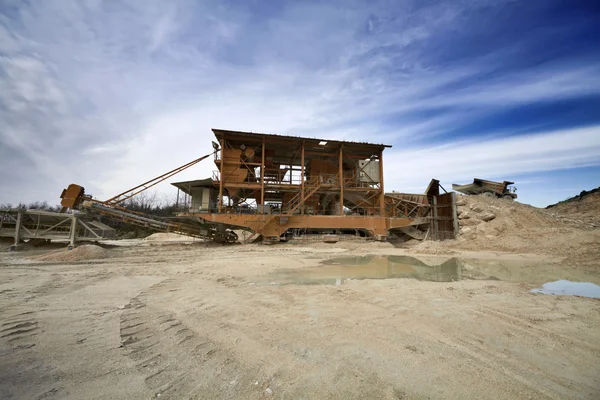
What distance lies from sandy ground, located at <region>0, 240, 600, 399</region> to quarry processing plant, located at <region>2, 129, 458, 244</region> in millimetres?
12604

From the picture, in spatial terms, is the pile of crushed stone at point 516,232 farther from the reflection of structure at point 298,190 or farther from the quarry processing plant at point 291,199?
the reflection of structure at point 298,190

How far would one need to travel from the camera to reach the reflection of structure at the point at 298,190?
19.0 metres

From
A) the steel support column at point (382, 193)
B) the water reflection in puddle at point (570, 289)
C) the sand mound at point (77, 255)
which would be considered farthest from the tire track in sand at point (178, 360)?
the steel support column at point (382, 193)

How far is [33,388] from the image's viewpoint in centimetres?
214

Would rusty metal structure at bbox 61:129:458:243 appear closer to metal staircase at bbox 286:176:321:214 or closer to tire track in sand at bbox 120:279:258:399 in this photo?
metal staircase at bbox 286:176:321:214

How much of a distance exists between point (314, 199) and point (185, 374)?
20.0 metres

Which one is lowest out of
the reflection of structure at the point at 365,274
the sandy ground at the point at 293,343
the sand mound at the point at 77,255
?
the reflection of structure at the point at 365,274

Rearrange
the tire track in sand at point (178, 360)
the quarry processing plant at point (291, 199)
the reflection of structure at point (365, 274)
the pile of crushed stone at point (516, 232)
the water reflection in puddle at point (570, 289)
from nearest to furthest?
the tire track in sand at point (178, 360)
the water reflection in puddle at point (570, 289)
the reflection of structure at point (365, 274)
the pile of crushed stone at point (516, 232)
the quarry processing plant at point (291, 199)

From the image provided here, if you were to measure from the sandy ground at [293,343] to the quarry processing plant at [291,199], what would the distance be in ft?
41.4

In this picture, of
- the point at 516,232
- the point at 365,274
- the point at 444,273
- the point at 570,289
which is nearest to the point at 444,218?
the point at 516,232

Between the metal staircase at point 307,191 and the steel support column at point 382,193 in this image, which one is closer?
the metal staircase at point 307,191

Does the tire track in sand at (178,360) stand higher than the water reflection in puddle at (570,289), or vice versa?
the tire track in sand at (178,360)

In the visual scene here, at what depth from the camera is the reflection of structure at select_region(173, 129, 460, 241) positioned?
18969 millimetres

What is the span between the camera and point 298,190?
2094 centimetres
